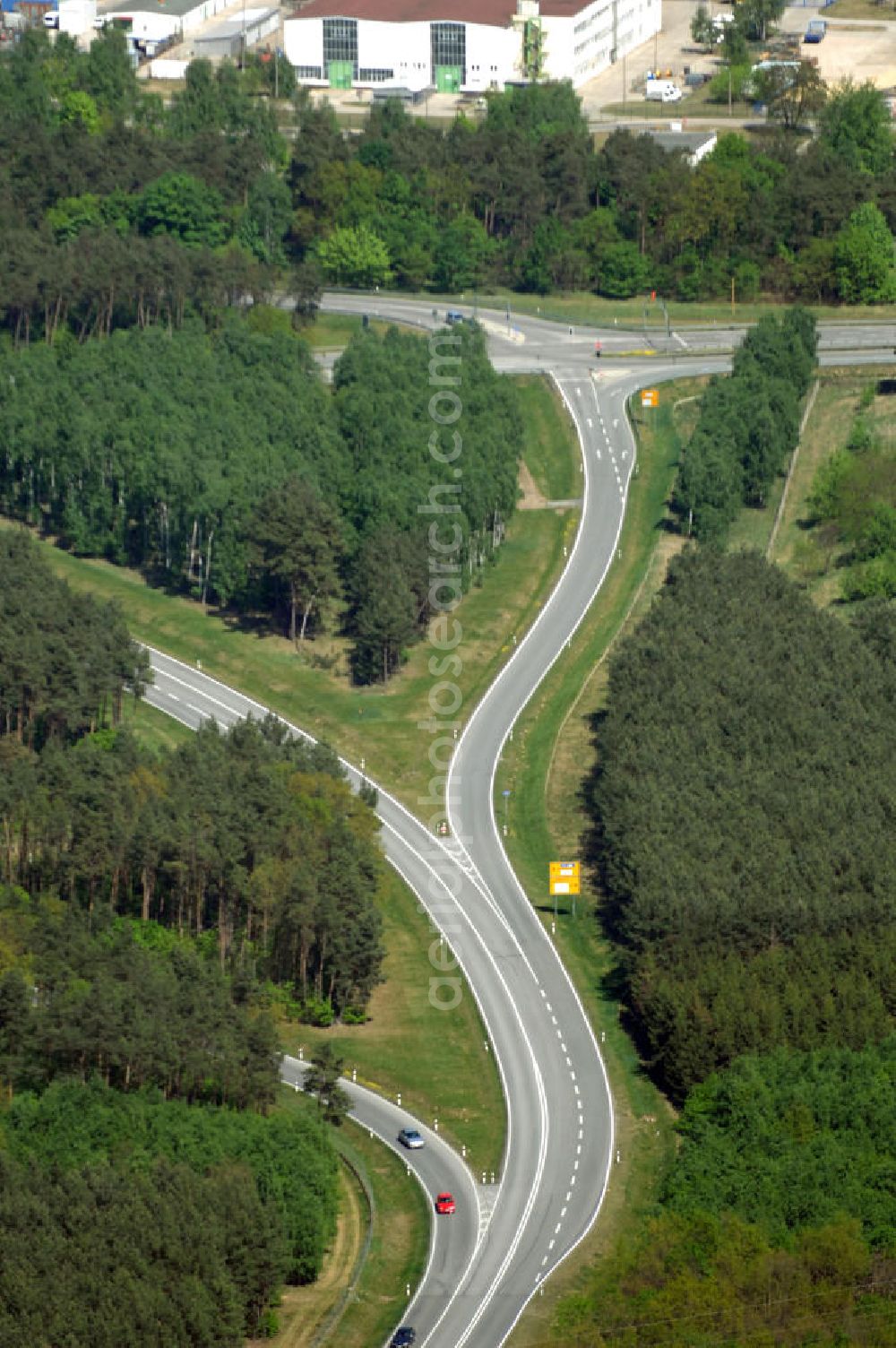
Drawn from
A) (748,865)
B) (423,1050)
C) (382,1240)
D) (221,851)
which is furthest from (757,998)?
(221,851)

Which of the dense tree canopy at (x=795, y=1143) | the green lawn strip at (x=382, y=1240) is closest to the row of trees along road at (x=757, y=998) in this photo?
the dense tree canopy at (x=795, y=1143)

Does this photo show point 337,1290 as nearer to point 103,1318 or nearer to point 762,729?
point 103,1318

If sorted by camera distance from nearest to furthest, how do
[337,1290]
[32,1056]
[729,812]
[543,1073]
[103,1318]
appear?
[103,1318] → [337,1290] → [32,1056] → [543,1073] → [729,812]

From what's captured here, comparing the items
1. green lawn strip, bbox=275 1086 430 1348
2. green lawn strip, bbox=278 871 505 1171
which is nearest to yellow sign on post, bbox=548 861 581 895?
green lawn strip, bbox=278 871 505 1171

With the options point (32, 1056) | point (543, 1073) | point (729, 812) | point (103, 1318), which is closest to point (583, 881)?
point (729, 812)

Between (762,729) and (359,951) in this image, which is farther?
(762,729)

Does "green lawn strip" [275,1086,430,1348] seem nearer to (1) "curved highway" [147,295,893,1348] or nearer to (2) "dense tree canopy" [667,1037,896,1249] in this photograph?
(1) "curved highway" [147,295,893,1348]

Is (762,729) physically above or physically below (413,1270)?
above
